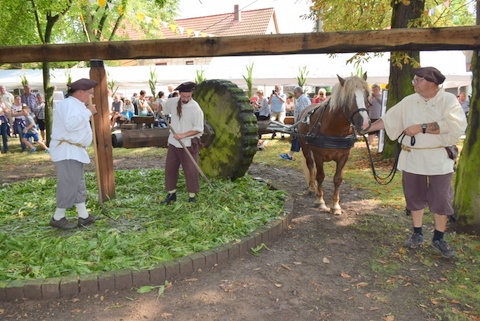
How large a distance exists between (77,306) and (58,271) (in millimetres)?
565

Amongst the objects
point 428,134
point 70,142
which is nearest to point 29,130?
point 70,142

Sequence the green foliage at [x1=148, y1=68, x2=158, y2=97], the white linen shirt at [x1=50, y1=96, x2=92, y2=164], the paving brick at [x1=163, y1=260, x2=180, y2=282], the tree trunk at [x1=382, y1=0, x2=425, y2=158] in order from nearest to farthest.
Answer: the paving brick at [x1=163, y1=260, x2=180, y2=282] < the white linen shirt at [x1=50, y1=96, x2=92, y2=164] < the tree trunk at [x1=382, y1=0, x2=425, y2=158] < the green foliage at [x1=148, y1=68, x2=158, y2=97]

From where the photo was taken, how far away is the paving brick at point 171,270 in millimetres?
4191

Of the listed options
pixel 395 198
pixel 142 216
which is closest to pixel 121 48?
pixel 142 216

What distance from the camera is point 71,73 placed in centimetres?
2164

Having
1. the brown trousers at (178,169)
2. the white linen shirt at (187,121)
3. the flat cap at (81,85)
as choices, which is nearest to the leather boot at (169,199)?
the brown trousers at (178,169)

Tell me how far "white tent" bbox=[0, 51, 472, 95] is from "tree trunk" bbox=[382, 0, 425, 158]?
783 cm

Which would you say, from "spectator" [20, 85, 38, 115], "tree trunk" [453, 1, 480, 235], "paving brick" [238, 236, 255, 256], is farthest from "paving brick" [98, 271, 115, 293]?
"spectator" [20, 85, 38, 115]

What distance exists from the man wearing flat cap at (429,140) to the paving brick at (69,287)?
12.6 feet

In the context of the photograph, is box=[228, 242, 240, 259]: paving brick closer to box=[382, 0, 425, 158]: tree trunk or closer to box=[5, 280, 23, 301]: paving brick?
box=[5, 280, 23, 301]: paving brick

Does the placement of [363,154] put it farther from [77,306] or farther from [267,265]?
[77,306]

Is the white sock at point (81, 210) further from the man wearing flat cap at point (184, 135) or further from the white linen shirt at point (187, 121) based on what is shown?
the white linen shirt at point (187, 121)

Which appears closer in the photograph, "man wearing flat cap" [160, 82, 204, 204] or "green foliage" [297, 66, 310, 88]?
"man wearing flat cap" [160, 82, 204, 204]

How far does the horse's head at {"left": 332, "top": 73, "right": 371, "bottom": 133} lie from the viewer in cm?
532
